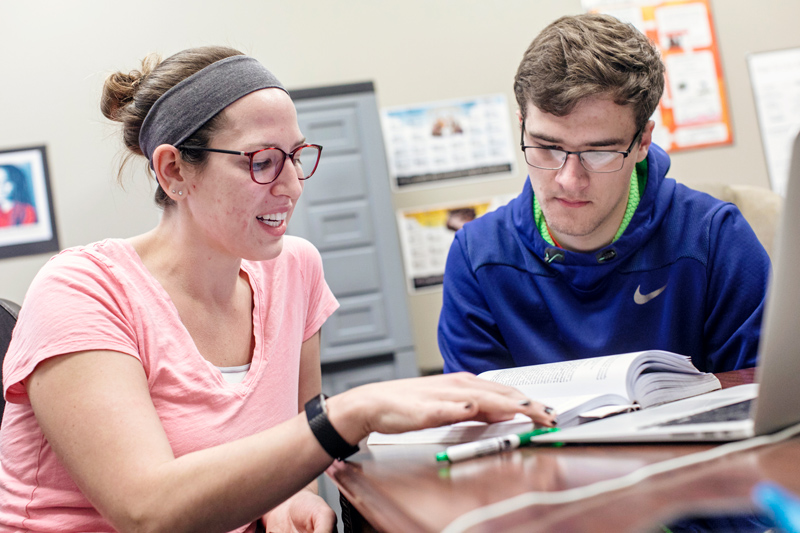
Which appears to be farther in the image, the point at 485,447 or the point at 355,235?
the point at 355,235

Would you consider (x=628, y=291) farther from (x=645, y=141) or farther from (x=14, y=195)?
(x=14, y=195)

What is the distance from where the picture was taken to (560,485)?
49 centimetres

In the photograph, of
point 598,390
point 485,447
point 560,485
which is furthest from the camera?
point 598,390

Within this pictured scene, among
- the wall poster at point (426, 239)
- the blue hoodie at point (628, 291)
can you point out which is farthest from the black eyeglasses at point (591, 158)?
the wall poster at point (426, 239)

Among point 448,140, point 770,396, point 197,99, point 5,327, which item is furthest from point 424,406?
point 448,140

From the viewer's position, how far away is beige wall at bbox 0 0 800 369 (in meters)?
2.50

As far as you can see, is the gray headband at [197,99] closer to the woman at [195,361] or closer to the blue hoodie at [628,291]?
the woman at [195,361]

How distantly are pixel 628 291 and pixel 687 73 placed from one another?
81.9 inches

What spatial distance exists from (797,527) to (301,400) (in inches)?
38.1

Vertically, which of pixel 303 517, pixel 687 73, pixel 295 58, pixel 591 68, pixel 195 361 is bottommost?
pixel 303 517

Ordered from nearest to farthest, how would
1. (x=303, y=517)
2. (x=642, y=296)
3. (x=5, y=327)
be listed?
(x=303, y=517)
(x=5, y=327)
(x=642, y=296)

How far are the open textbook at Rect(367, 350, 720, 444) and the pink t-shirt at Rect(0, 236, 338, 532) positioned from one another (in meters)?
0.28

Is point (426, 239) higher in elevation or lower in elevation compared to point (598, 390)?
higher

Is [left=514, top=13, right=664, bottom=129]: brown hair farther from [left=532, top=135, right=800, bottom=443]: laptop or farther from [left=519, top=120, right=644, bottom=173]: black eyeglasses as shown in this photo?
[left=532, top=135, right=800, bottom=443]: laptop
